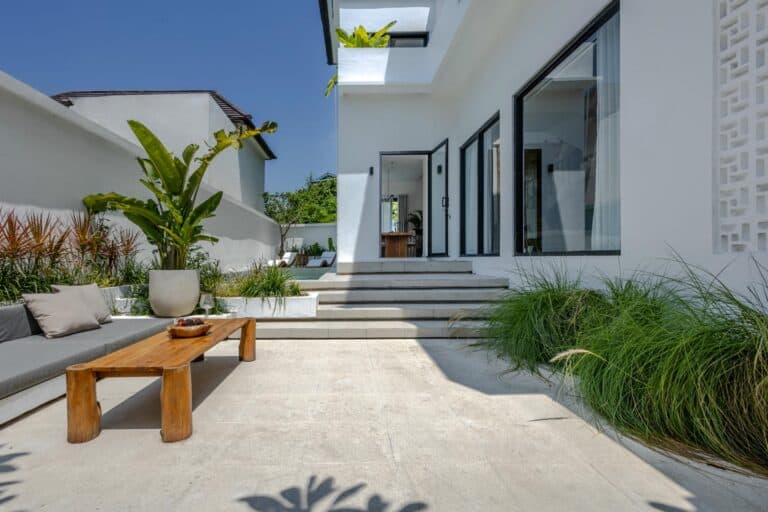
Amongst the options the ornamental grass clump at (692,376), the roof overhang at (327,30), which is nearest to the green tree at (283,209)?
the roof overhang at (327,30)

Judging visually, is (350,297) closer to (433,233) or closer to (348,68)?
(433,233)

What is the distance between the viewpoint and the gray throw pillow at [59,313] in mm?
3568

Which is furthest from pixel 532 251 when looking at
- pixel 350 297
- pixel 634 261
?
pixel 350 297

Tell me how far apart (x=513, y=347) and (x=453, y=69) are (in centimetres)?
560

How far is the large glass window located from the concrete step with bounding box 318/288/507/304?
0.92m

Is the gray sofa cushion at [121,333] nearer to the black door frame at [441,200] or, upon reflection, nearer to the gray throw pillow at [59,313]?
the gray throw pillow at [59,313]

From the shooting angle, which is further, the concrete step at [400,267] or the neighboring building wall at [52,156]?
the concrete step at [400,267]

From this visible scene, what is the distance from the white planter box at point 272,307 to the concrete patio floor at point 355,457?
198 cm

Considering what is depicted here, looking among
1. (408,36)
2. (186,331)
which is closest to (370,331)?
(186,331)

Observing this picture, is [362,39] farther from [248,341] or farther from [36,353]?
[36,353]

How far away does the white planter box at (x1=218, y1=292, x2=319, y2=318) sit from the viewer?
17.5 ft

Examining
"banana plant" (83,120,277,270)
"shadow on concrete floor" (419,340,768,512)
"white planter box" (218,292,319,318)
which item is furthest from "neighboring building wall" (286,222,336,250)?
"shadow on concrete floor" (419,340,768,512)

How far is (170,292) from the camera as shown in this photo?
4.95 m

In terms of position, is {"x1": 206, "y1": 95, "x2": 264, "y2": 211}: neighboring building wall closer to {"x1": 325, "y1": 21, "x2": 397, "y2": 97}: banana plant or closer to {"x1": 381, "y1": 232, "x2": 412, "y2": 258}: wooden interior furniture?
{"x1": 325, "y1": 21, "x2": 397, "y2": 97}: banana plant
